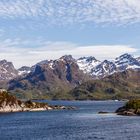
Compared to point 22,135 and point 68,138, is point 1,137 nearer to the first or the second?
point 22,135

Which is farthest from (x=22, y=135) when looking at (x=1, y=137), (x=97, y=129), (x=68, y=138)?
(x=97, y=129)

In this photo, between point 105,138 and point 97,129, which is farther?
point 97,129

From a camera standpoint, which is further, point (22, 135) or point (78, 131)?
point (78, 131)

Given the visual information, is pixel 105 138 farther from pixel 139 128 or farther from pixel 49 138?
pixel 139 128

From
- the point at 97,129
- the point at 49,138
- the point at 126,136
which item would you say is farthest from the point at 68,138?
the point at 97,129

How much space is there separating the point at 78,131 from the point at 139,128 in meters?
24.8

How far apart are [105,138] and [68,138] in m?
12.4

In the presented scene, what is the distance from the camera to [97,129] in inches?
6654

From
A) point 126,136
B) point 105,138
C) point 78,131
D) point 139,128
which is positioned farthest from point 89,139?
point 139,128

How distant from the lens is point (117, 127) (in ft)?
570

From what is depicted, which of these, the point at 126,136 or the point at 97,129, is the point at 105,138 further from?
the point at 97,129

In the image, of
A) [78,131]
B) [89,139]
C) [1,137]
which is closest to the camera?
[89,139]

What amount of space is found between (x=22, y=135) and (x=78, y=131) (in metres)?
23.0

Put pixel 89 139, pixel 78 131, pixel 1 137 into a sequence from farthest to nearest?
1. pixel 78 131
2. pixel 1 137
3. pixel 89 139
